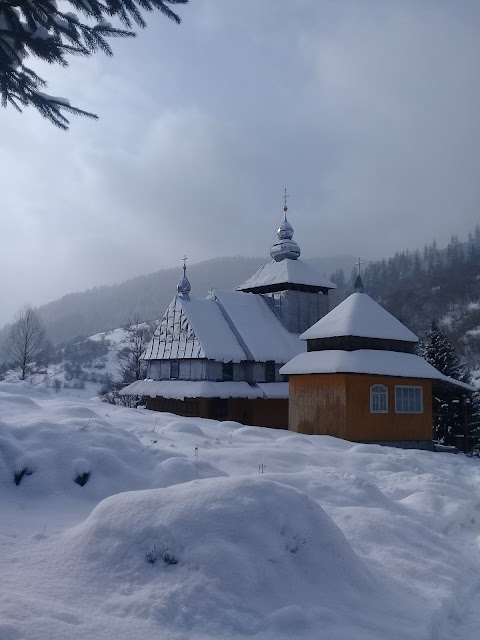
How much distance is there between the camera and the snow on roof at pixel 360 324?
23203 millimetres

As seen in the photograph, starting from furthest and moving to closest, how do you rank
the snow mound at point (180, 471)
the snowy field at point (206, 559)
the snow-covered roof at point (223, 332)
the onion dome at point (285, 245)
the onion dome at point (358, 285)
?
the onion dome at point (285, 245) < the snow-covered roof at point (223, 332) < the onion dome at point (358, 285) < the snow mound at point (180, 471) < the snowy field at point (206, 559)

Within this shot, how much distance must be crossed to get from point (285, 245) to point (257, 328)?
8.01m

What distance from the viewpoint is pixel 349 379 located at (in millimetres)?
21953

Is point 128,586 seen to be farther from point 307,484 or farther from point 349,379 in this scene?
point 349,379

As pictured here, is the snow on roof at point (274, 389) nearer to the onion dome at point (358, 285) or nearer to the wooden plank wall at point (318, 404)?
the wooden plank wall at point (318, 404)

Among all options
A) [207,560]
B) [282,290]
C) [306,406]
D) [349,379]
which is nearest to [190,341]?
[282,290]

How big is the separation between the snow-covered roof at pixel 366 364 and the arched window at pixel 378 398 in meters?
0.74

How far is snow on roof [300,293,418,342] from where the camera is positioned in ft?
76.1

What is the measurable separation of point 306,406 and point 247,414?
8.92m

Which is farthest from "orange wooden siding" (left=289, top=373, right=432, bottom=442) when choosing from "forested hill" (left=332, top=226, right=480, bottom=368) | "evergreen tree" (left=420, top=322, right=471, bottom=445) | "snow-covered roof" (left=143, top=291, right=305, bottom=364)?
"forested hill" (left=332, top=226, right=480, bottom=368)

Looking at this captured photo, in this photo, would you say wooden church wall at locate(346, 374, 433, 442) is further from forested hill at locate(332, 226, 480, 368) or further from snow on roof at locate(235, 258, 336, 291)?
forested hill at locate(332, 226, 480, 368)

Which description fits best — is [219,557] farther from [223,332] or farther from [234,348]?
[223,332]

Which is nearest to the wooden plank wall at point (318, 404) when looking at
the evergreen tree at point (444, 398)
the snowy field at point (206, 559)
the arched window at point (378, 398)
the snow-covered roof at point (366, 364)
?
the snow-covered roof at point (366, 364)

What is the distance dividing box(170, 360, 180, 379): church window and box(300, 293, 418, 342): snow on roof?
34.4 ft
